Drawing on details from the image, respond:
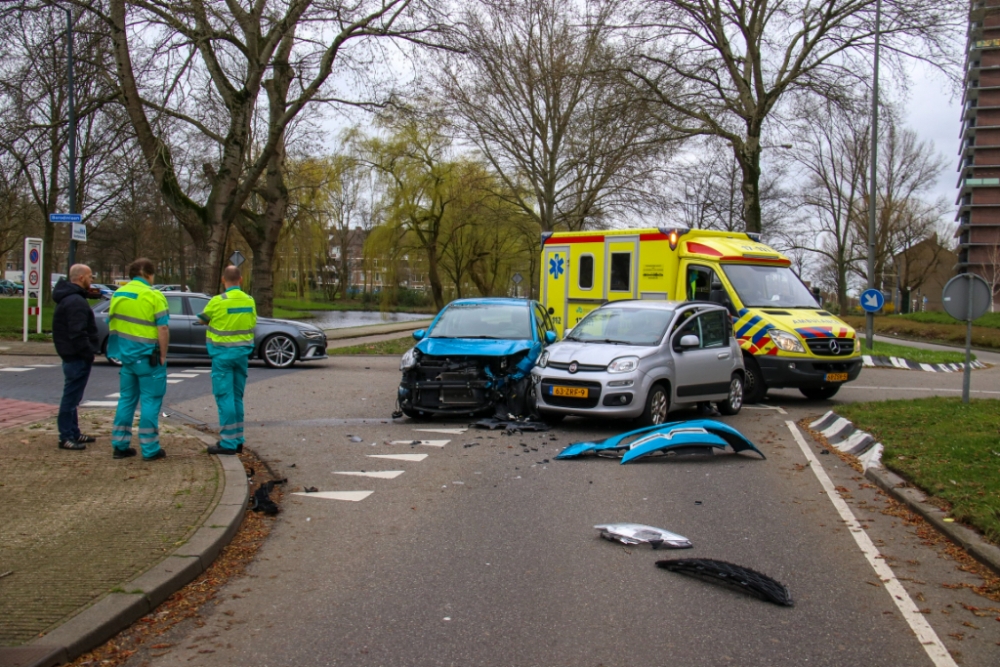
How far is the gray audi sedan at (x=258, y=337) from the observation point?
18.5m

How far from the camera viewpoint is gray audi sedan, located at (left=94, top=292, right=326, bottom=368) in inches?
728

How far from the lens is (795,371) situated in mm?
14078

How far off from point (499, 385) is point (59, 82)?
45.9 feet

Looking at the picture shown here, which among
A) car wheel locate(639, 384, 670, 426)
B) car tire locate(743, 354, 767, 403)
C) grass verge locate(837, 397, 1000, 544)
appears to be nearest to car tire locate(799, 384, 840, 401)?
car tire locate(743, 354, 767, 403)

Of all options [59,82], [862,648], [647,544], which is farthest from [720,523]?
[59,82]

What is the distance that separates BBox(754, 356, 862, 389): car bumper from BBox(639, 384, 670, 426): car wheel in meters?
3.47

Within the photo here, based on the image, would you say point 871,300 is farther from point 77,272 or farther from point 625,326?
point 77,272

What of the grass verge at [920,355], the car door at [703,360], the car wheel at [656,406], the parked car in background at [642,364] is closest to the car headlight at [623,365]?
the parked car in background at [642,364]

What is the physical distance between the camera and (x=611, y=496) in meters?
7.51

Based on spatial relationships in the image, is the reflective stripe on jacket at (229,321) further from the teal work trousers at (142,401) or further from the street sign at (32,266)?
the street sign at (32,266)

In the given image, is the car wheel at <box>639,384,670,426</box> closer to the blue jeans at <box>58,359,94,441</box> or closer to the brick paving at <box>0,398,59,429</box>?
the blue jeans at <box>58,359,94,441</box>

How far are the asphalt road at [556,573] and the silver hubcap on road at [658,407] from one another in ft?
5.28

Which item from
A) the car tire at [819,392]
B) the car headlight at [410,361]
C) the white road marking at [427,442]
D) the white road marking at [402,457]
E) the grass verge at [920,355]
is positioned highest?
the car headlight at [410,361]

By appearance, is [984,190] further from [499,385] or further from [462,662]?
[462,662]
